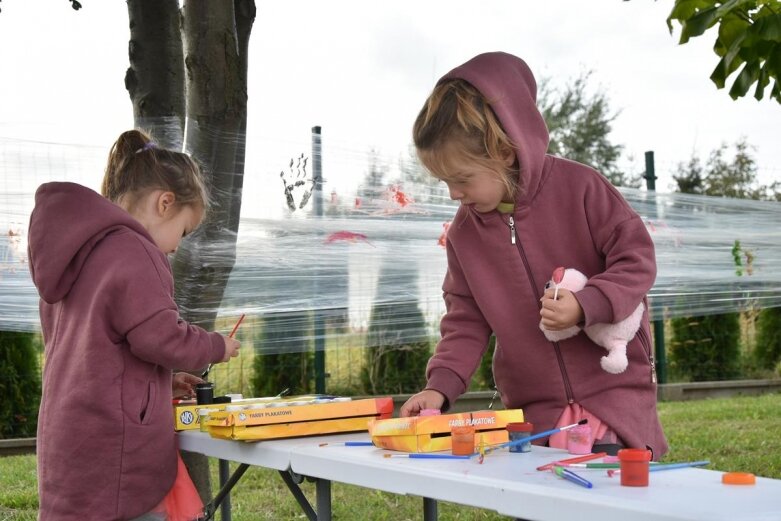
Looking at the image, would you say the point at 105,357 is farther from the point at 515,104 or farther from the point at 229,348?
the point at 515,104

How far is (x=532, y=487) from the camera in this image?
1327 millimetres

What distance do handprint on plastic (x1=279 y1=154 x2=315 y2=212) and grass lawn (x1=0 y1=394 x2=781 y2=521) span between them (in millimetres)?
1518

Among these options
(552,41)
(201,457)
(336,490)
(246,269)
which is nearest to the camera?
(201,457)

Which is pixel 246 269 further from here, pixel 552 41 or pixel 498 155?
pixel 552 41

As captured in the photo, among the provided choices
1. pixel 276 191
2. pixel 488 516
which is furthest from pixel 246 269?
pixel 488 516

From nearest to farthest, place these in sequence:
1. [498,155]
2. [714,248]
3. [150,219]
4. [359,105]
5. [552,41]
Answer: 1. [498,155]
2. [150,219]
3. [714,248]
4. [359,105]
5. [552,41]

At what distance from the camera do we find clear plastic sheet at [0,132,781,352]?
4.43 m

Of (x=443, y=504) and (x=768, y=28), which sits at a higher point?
(x=768, y=28)

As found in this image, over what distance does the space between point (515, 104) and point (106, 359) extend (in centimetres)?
112

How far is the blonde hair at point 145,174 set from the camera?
8.42ft

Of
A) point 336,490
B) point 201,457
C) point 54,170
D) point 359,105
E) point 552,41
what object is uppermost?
point 552,41

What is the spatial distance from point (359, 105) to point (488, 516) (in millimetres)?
6967

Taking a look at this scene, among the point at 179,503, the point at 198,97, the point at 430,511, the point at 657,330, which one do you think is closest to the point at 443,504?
the point at 430,511

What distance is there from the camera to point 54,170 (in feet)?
14.6
